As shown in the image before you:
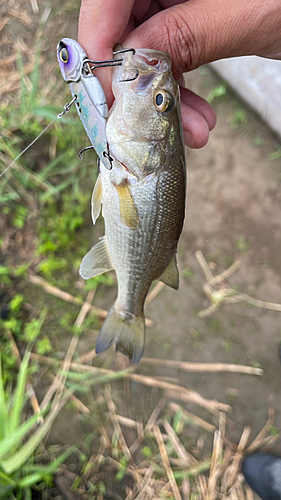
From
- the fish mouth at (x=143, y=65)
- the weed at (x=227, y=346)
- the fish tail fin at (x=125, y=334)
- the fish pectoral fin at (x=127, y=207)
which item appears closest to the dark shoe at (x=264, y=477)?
the weed at (x=227, y=346)

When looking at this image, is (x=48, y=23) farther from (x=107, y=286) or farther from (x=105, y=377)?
(x=105, y=377)

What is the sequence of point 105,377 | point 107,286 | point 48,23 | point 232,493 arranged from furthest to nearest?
1. point 48,23
2. point 107,286
3. point 105,377
4. point 232,493

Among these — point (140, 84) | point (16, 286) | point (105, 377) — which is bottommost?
point (105, 377)

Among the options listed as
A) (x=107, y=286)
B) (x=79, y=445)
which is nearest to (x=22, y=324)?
(x=107, y=286)

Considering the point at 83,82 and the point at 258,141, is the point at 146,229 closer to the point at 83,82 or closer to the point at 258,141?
the point at 83,82

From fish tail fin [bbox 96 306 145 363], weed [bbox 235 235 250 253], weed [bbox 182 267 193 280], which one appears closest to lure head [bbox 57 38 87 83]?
fish tail fin [bbox 96 306 145 363]

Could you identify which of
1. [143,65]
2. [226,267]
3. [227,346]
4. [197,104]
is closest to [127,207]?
[143,65]
